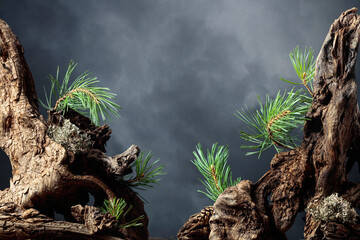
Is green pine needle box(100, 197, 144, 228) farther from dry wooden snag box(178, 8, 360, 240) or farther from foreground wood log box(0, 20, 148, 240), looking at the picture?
dry wooden snag box(178, 8, 360, 240)

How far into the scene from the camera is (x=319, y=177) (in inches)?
51.4

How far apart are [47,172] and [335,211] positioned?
1.17 m

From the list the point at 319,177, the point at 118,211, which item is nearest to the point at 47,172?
the point at 118,211

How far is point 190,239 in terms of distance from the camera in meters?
1.42

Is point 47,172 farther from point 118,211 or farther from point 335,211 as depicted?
point 335,211

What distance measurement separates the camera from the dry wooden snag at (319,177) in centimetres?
126

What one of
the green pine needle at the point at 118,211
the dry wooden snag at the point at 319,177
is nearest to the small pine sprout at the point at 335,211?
the dry wooden snag at the point at 319,177

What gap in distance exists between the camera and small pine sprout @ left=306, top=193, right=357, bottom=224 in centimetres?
122

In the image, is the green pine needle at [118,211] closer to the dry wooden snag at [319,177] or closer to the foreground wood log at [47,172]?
the foreground wood log at [47,172]

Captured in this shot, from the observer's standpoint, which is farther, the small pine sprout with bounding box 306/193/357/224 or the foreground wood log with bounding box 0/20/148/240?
the foreground wood log with bounding box 0/20/148/240

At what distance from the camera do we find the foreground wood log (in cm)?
153

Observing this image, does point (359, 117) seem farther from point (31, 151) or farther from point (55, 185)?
point (31, 151)

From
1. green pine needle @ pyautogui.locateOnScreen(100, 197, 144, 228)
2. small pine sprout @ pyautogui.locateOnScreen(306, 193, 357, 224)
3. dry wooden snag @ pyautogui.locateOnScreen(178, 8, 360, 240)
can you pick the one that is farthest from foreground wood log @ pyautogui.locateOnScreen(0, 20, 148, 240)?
small pine sprout @ pyautogui.locateOnScreen(306, 193, 357, 224)

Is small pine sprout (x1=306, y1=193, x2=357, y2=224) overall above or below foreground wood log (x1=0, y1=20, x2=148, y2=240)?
below
